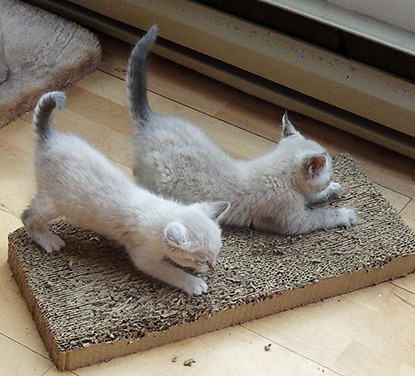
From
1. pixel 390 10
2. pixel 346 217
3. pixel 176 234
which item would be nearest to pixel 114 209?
pixel 176 234

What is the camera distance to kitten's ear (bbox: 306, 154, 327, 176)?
1.70 m

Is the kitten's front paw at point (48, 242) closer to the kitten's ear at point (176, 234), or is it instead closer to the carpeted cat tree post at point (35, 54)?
the kitten's ear at point (176, 234)

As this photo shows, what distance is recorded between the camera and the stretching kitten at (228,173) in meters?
1.70

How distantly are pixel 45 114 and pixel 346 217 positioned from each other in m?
0.66

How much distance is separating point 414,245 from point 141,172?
59 cm

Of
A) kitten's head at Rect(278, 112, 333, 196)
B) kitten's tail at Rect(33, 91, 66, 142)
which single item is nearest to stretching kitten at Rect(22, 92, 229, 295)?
kitten's tail at Rect(33, 91, 66, 142)

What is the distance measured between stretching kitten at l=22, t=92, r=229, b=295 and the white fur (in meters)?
0.09

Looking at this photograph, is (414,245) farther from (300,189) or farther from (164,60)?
(164,60)

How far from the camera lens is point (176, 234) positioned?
1486 mm

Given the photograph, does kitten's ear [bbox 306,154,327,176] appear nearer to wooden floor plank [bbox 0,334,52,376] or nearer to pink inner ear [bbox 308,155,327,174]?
pink inner ear [bbox 308,155,327,174]

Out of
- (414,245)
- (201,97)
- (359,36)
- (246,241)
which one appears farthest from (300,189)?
(201,97)

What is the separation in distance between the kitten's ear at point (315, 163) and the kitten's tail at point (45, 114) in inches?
19.8

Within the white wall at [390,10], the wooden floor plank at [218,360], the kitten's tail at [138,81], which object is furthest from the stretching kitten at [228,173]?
the white wall at [390,10]

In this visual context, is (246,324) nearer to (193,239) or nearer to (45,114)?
(193,239)
